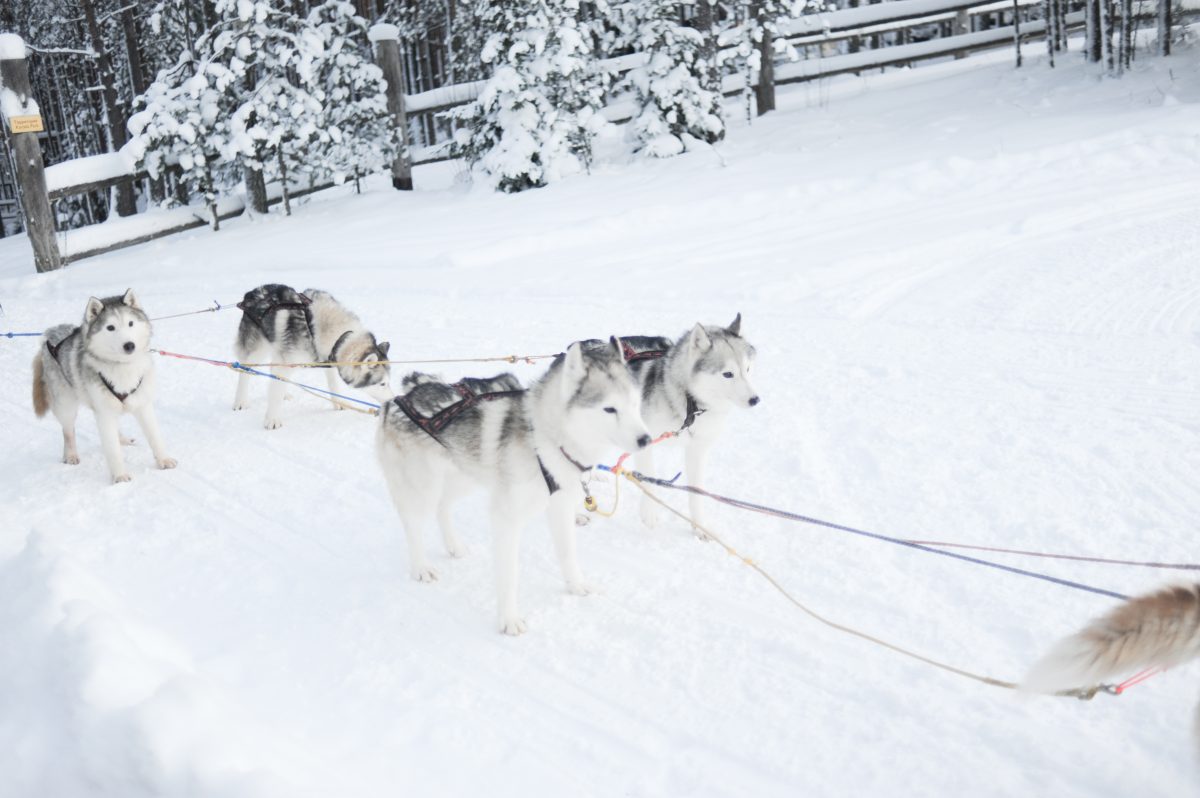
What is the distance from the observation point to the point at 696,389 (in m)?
3.97

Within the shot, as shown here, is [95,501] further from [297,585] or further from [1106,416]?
[1106,416]

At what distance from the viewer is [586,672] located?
312 cm

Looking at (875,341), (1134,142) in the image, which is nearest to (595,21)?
(1134,142)

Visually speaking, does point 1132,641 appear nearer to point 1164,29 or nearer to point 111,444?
point 111,444

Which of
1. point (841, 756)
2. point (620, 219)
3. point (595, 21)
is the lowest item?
point (841, 756)

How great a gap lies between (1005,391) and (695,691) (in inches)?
131

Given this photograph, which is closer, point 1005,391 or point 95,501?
point 95,501

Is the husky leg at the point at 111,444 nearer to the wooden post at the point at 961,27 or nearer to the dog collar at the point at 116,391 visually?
the dog collar at the point at 116,391

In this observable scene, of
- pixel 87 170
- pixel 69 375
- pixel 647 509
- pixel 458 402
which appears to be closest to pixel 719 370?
pixel 647 509

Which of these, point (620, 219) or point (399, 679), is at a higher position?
point (620, 219)

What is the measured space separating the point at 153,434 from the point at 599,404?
348 cm

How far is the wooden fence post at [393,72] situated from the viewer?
13.8m

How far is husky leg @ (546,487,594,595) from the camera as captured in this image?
11.1 ft

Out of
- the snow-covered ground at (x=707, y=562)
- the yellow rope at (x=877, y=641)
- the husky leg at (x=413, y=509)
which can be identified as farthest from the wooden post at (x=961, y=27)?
the husky leg at (x=413, y=509)
